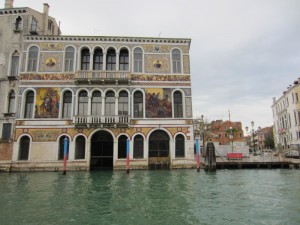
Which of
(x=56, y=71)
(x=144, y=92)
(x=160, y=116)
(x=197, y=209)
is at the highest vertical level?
(x=56, y=71)

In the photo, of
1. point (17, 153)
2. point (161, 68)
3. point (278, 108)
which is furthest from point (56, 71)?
point (278, 108)

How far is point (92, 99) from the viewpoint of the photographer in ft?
73.2

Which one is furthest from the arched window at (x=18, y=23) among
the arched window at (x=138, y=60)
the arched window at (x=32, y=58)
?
the arched window at (x=138, y=60)

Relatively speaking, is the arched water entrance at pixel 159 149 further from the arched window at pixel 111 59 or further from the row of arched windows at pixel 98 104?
the arched window at pixel 111 59

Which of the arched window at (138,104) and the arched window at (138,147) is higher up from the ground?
the arched window at (138,104)

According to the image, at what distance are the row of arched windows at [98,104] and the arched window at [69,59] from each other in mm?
2060

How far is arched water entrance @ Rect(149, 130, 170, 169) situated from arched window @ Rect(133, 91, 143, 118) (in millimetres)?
2114

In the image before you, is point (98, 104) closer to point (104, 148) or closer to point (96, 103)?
point (96, 103)

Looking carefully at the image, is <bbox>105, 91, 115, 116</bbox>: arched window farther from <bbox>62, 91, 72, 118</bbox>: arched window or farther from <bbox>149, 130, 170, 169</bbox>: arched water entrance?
<bbox>149, 130, 170, 169</bbox>: arched water entrance

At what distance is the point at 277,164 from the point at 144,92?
13.7 metres

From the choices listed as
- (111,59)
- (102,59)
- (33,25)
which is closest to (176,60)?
(111,59)

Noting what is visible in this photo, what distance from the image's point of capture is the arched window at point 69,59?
22531mm

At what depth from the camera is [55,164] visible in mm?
20922

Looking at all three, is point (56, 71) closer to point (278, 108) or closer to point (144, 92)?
point (144, 92)
